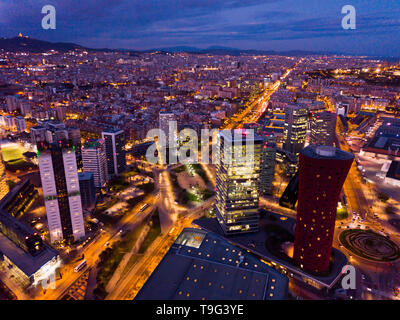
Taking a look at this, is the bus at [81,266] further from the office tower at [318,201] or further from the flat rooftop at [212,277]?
the office tower at [318,201]

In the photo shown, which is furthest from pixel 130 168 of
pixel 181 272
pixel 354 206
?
pixel 354 206

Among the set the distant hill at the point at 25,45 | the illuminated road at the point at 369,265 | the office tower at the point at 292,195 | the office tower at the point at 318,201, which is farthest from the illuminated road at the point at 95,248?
the distant hill at the point at 25,45

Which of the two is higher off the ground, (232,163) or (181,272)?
(232,163)

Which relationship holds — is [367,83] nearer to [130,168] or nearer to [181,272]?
[130,168]

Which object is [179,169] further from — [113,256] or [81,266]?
[81,266]

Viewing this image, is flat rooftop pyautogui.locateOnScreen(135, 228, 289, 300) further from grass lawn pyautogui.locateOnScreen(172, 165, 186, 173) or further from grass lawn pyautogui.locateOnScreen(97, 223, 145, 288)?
grass lawn pyautogui.locateOnScreen(172, 165, 186, 173)

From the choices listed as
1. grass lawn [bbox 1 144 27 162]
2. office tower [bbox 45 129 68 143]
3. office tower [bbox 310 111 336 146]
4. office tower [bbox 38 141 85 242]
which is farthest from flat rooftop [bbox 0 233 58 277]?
office tower [bbox 310 111 336 146]
